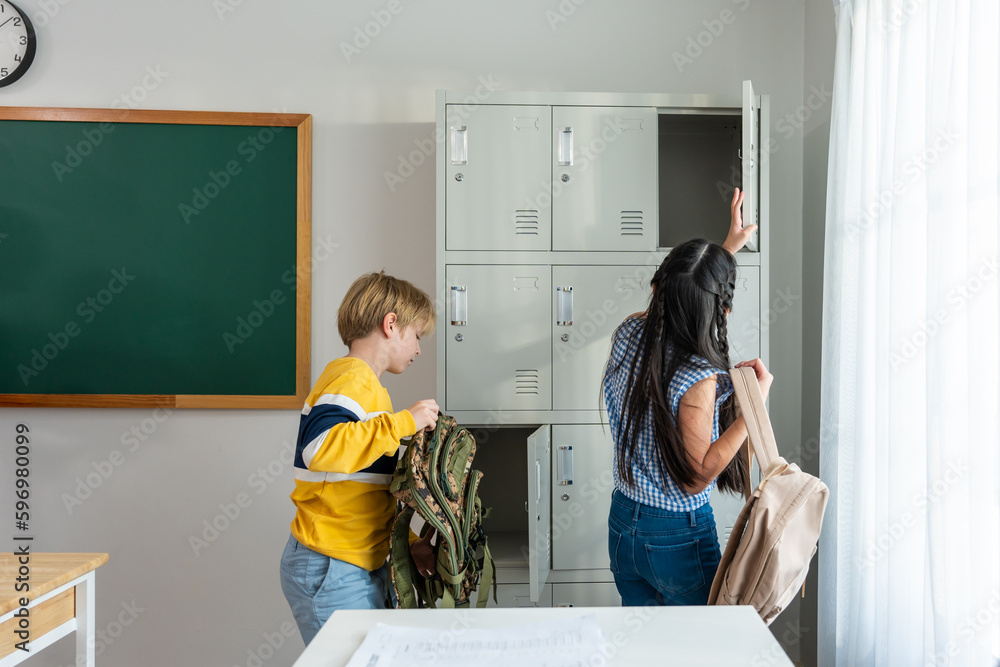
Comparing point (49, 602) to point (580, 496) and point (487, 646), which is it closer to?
point (487, 646)

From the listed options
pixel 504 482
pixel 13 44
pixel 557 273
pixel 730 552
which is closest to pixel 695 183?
pixel 557 273

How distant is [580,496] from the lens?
2166mm

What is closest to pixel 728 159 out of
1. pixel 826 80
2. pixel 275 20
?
pixel 826 80

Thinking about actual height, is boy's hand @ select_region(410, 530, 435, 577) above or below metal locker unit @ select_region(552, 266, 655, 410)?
below

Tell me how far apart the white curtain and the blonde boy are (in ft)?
3.92

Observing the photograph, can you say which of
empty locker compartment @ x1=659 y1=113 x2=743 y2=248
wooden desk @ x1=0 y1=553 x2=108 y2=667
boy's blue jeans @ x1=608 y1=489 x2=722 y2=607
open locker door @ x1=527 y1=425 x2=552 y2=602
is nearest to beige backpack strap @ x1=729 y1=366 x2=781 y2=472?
boy's blue jeans @ x1=608 y1=489 x2=722 y2=607

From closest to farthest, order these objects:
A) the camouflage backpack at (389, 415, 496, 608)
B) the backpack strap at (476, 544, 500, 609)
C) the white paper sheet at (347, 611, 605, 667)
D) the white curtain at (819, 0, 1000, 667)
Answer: the white paper sheet at (347, 611, 605, 667) → the white curtain at (819, 0, 1000, 667) → the camouflage backpack at (389, 415, 496, 608) → the backpack strap at (476, 544, 500, 609)

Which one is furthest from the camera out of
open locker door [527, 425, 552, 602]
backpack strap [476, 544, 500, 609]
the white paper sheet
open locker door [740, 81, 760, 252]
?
open locker door [740, 81, 760, 252]

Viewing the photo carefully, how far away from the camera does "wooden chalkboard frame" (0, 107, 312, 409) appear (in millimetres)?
2551

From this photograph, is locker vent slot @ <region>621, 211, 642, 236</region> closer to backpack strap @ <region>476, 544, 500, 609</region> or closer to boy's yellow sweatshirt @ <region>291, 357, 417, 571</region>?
boy's yellow sweatshirt @ <region>291, 357, 417, 571</region>

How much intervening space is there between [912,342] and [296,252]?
2135 millimetres

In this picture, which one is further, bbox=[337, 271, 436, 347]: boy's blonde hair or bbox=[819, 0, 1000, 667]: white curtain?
bbox=[337, 271, 436, 347]: boy's blonde hair

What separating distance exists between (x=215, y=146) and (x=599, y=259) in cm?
162

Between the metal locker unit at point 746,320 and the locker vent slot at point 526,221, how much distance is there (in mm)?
712
